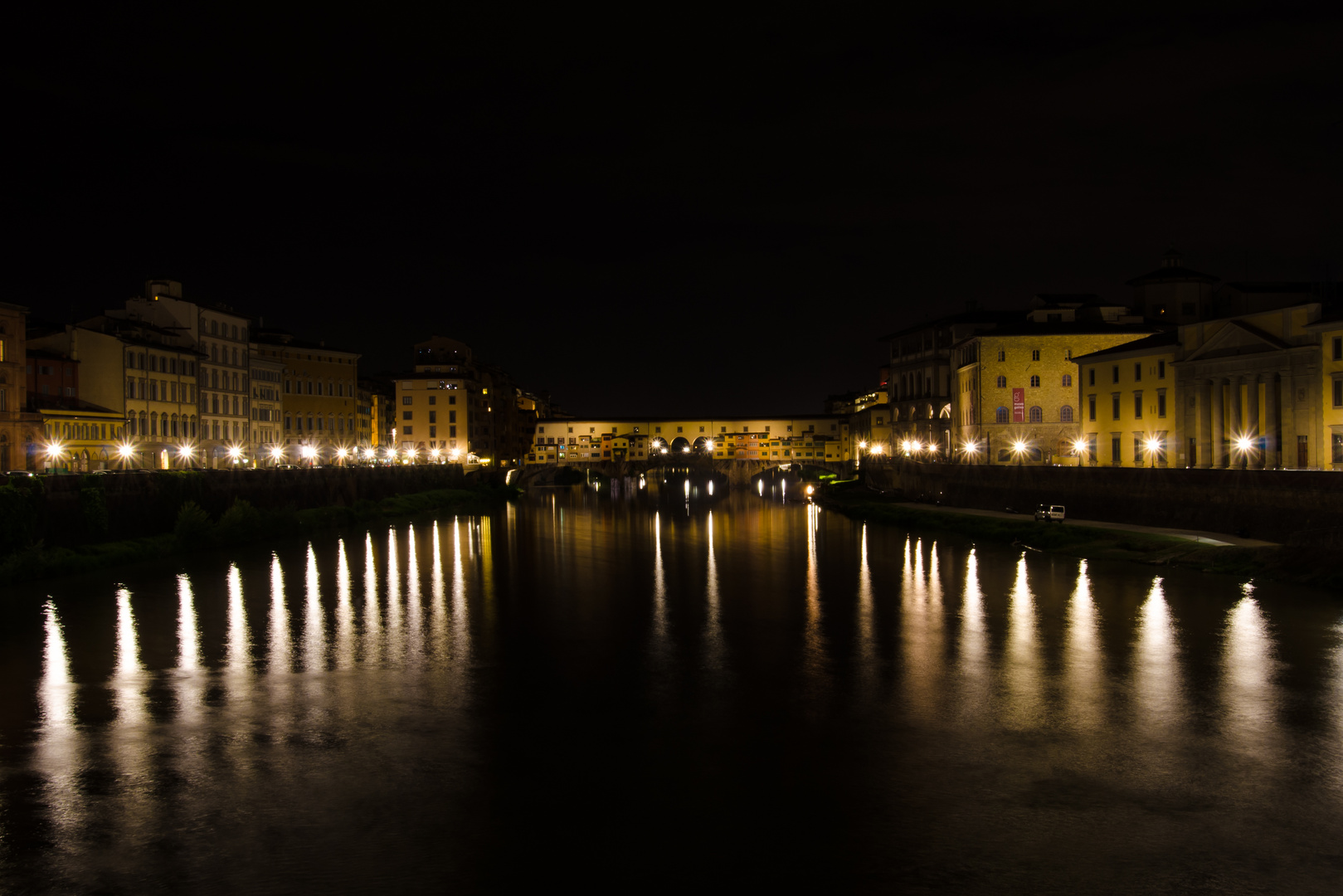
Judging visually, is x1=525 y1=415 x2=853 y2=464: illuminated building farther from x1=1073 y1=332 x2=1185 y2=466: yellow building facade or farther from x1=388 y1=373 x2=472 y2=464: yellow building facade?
x1=1073 y1=332 x2=1185 y2=466: yellow building facade

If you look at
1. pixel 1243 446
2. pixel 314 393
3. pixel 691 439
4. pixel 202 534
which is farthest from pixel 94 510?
pixel 691 439

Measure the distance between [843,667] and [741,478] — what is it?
97.4 metres

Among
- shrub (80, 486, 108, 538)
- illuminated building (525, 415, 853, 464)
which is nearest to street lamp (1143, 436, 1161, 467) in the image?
shrub (80, 486, 108, 538)

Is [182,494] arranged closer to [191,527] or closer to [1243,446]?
[191,527]

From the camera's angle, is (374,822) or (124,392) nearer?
(374,822)

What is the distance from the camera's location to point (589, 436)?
5143 inches

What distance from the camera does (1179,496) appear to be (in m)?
34.3

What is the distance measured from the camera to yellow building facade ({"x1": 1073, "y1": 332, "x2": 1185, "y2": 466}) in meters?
44.8

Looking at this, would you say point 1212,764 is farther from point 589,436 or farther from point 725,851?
point 589,436

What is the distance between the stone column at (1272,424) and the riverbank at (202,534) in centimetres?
3931

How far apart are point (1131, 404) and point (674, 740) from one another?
1606 inches

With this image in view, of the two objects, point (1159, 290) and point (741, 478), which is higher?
point (1159, 290)

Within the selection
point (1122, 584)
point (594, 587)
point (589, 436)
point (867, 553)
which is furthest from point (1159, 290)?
point (589, 436)

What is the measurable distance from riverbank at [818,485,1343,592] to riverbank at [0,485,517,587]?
27417mm
